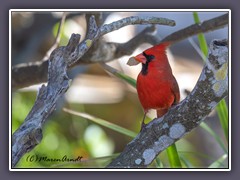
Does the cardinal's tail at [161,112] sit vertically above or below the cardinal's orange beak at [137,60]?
below

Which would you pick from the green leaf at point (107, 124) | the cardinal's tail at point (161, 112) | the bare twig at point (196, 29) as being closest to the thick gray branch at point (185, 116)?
the cardinal's tail at point (161, 112)

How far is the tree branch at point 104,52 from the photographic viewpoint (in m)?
2.36

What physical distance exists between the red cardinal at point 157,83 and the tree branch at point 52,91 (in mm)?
159

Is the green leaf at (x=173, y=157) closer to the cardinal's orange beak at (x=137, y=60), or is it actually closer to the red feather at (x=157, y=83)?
the red feather at (x=157, y=83)

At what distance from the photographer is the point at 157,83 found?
2062mm

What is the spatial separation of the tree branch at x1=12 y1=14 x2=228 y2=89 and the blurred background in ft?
0.12

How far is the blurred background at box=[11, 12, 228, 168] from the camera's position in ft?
7.59

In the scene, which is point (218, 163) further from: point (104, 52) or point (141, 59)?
point (104, 52)

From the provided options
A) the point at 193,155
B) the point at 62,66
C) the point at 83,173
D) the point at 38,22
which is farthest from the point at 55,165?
the point at 38,22

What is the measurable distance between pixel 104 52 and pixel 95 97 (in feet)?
1.46

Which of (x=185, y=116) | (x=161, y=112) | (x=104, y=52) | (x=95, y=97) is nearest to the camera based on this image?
(x=185, y=116)

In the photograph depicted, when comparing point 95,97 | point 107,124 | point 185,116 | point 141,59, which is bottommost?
point 185,116

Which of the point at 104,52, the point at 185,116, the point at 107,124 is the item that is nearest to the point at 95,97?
the point at 104,52
